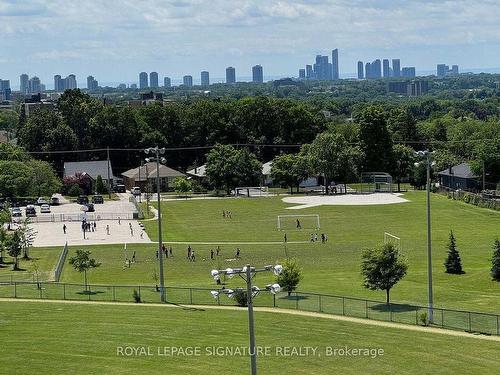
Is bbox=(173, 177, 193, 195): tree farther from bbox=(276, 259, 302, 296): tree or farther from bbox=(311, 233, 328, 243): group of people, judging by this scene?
bbox=(276, 259, 302, 296): tree

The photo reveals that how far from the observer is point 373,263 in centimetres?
4694

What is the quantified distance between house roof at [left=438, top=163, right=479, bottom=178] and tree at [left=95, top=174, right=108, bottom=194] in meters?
46.8

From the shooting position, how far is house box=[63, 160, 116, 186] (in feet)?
449

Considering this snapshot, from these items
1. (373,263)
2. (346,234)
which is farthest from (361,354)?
(346,234)

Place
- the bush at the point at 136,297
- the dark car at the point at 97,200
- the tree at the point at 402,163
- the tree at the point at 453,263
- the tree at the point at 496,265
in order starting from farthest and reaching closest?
the tree at the point at 402,163, the dark car at the point at 97,200, the tree at the point at 453,263, the tree at the point at 496,265, the bush at the point at 136,297

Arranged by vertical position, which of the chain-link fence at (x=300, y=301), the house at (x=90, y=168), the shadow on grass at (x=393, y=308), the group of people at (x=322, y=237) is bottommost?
the group of people at (x=322, y=237)

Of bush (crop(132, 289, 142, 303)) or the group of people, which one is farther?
the group of people

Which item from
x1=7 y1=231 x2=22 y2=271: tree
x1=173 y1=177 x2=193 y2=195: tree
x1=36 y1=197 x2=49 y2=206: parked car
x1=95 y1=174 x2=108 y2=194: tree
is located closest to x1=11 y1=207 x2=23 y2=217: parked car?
x1=36 y1=197 x2=49 y2=206: parked car

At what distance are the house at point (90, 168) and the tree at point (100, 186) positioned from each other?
4.12m

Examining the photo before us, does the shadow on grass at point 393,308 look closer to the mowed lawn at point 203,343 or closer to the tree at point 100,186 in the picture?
the mowed lawn at point 203,343

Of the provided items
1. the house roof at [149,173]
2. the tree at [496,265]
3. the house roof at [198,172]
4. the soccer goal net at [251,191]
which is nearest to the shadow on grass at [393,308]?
the tree at [496,265]

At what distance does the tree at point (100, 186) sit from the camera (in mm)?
130250

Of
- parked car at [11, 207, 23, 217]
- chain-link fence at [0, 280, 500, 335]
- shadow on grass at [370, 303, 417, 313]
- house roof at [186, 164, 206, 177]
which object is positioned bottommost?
shadow on grass at [370, 303, 417, 313]

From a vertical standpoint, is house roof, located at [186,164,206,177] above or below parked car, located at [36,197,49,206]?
above
